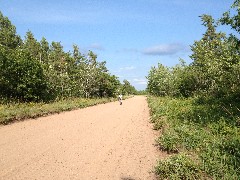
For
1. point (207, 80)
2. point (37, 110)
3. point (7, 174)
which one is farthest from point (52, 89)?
point (7, 174)

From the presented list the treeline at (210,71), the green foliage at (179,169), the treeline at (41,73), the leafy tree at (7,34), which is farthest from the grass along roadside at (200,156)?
the leafy tree at (7,34)

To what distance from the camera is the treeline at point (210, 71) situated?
21297mm

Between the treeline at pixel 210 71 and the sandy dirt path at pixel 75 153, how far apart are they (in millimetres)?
9067

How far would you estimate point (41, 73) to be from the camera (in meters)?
29.1

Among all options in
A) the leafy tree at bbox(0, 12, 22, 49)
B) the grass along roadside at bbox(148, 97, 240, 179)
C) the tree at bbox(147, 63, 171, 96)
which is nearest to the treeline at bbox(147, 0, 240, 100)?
the tree at bbox(147, 63, 171, 96)

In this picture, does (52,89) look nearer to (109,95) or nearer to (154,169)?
(154,169)

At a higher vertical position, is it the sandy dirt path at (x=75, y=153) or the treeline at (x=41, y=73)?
the treeline at (x=41, y=73)

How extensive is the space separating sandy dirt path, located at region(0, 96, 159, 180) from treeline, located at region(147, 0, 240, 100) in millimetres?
9067

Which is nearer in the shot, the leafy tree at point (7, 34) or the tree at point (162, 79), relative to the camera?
the leafy tree at point (7, 34)

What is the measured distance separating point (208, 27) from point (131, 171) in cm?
5306

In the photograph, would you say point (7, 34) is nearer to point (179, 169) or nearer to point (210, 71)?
point (210, 71)

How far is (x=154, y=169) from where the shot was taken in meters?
7.93

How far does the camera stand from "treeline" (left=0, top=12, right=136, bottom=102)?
87.0 feet

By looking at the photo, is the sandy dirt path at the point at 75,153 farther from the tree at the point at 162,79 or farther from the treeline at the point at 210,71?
the tree at the point at 162,79
